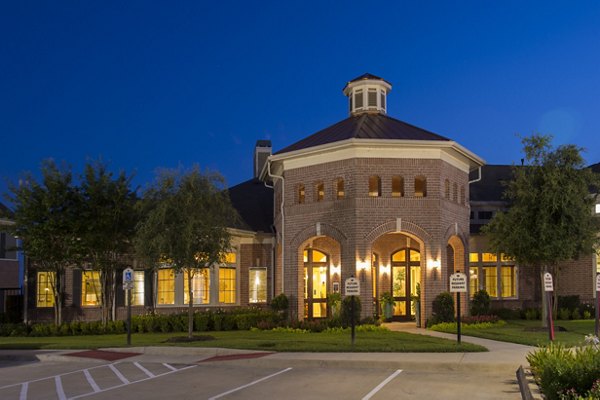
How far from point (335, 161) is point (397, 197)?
262cm

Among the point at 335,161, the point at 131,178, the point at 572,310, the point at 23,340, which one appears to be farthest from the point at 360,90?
the point at 23,340

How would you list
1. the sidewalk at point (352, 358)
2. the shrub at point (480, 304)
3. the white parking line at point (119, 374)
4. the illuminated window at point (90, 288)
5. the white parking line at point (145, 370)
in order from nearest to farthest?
the white parking line at point (119, 374), the white parking line at point (145, 370), the sidewalk at point (352, 358), the illuminated window at point (90, 288), the shrub at point (480, 304)

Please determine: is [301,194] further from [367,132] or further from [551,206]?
[551,206]

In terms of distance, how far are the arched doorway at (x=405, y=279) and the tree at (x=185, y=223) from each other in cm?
873

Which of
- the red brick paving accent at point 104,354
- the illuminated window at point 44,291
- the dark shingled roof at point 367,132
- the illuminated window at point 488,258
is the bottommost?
the red brick paving accent at point 104,354

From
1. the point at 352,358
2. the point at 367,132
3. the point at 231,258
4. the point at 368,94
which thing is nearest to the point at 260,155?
the point at 231,258

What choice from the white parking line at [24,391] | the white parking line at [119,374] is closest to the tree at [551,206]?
the white parking line at [119,374]

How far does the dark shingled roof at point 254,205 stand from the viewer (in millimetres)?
33344

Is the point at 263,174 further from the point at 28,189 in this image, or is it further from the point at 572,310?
the point at 572,310

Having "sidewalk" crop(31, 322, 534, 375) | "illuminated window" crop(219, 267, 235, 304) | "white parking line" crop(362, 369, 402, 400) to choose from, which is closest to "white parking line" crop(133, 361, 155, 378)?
"sidewalk" crop(31, 322, 534, 375)

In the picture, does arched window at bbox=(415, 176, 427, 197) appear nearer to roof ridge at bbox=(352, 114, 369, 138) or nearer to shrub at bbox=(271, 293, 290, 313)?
roof ridge at bbox=(352, 114, 369, 138)

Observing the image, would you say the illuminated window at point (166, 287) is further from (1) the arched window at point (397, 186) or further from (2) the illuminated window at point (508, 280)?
(2) the illuminated window at point (508, 280)

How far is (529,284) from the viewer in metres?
33.3

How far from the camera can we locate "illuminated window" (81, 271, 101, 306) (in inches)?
1163
